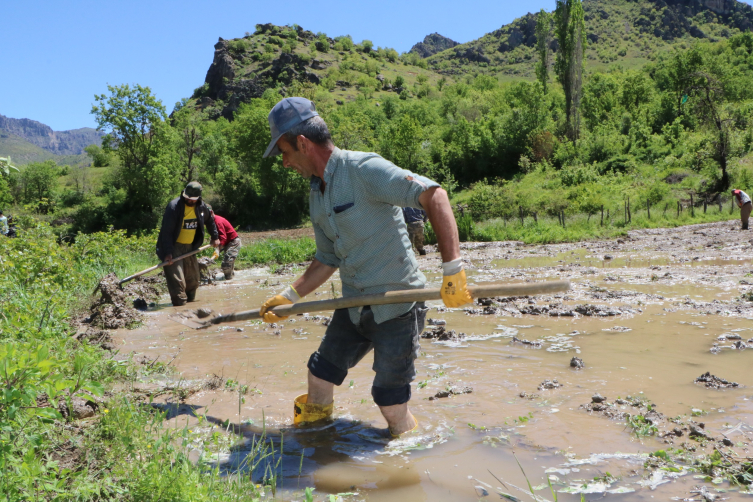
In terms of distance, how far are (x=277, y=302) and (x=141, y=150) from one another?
41.4m

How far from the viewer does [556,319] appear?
21.9 ft

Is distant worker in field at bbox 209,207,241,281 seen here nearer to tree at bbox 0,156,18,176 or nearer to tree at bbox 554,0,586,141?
tree at bbox 0,156,18,176

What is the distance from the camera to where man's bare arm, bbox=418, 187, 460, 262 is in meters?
2.70

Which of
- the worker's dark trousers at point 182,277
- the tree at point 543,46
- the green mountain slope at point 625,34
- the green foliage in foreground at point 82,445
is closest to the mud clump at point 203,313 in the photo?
the worker's dark trousers at point 182,277

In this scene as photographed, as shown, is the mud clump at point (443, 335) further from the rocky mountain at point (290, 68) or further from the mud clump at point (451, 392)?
the rocky mountain at point (290, 68)

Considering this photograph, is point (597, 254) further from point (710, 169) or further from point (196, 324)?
point (710, 169)

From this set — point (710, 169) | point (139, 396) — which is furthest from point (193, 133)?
point (139, 396)

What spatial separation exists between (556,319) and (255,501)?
5.10 m

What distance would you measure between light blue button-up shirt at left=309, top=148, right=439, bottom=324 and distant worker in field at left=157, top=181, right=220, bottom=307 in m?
5.82

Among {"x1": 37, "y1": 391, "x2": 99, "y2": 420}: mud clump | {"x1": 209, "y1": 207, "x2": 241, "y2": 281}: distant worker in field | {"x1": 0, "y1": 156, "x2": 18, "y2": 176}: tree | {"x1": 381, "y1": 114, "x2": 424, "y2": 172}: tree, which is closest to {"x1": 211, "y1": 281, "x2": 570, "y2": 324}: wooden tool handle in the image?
{"x1": 37, "y1": 391, "x2": 99, "y2": 420}: mud clump

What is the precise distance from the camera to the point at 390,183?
9.23ft

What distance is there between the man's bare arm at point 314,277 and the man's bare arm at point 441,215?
37.6 inches

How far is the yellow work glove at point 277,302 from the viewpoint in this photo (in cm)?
348

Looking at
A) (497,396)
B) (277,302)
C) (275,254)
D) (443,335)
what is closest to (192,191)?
(443,335)
